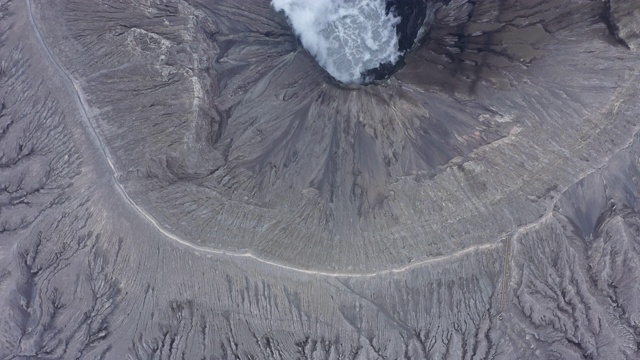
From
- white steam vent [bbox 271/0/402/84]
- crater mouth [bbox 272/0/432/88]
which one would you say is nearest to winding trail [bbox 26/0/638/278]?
crater mouth [bbox 272/0/432/88]

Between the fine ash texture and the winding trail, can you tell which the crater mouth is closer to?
the fine ash texture

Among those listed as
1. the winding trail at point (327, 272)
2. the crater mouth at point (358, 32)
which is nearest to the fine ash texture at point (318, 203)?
the winding trail at point (327, 272)

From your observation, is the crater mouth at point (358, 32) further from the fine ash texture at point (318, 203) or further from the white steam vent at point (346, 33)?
the fine ash texture at point (318, 203)

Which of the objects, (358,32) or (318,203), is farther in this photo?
(358,32)

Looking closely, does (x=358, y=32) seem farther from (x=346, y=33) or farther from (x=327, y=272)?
(x=327, y=272)

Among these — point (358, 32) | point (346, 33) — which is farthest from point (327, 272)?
point (358, 32)

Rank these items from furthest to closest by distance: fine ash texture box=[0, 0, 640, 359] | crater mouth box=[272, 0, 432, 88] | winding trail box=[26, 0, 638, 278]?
crater mouth box=[272, 0, 432, 88], fine ash texture box=[0, 0, 640, 359], winding trail box=[26, 0, 638, 278]
